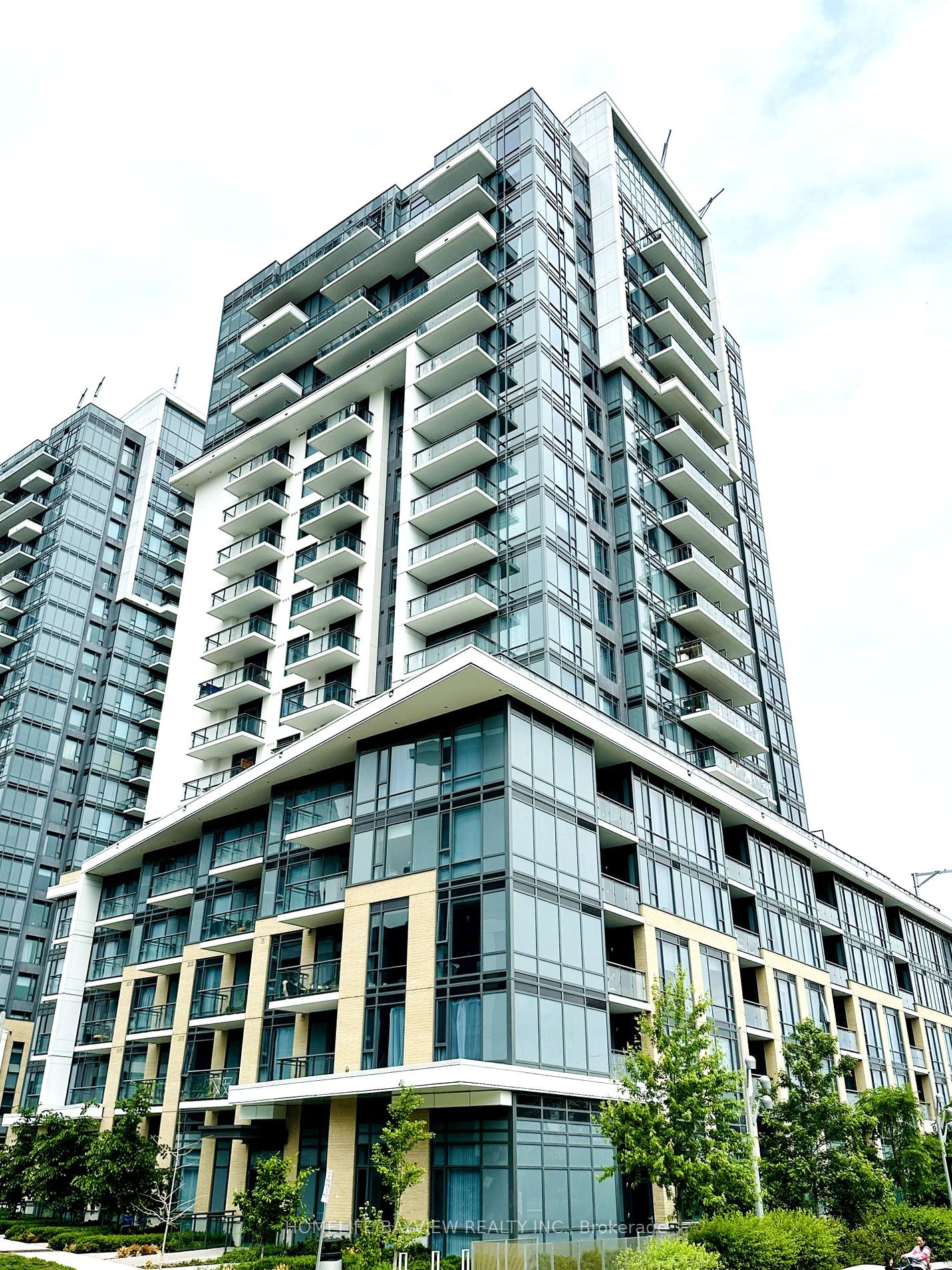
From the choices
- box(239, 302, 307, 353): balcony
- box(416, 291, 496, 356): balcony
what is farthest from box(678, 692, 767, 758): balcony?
box(239, 302, 307, 353): balcony

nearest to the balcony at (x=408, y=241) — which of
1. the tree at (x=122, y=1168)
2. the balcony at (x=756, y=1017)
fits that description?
the balcony at (x=756, y=1017)

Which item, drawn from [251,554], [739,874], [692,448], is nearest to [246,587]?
[251,554]

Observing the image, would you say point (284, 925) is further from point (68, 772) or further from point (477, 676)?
point (68, 772)

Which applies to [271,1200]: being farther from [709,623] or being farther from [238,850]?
[709,623]

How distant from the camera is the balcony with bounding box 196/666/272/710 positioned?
52.0 metres

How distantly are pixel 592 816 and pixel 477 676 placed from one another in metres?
7.08

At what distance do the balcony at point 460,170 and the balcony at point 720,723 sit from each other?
2815 centimetres

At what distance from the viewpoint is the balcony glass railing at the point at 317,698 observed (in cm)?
4750

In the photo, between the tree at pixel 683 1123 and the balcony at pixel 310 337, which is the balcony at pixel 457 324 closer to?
the balcony at pixel 310 337

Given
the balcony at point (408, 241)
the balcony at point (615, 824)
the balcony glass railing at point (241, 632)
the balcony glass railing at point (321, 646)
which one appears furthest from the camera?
the balcony glass railing at point (241, 632)

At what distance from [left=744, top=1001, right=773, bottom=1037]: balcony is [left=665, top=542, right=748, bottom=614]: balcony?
66.2ft

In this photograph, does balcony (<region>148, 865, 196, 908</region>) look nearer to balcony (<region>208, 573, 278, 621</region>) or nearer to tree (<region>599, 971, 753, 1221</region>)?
balcony (<region>208, 573, 278, 621</region>)

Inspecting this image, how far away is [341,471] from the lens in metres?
52.3

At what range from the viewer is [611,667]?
4684 cm
